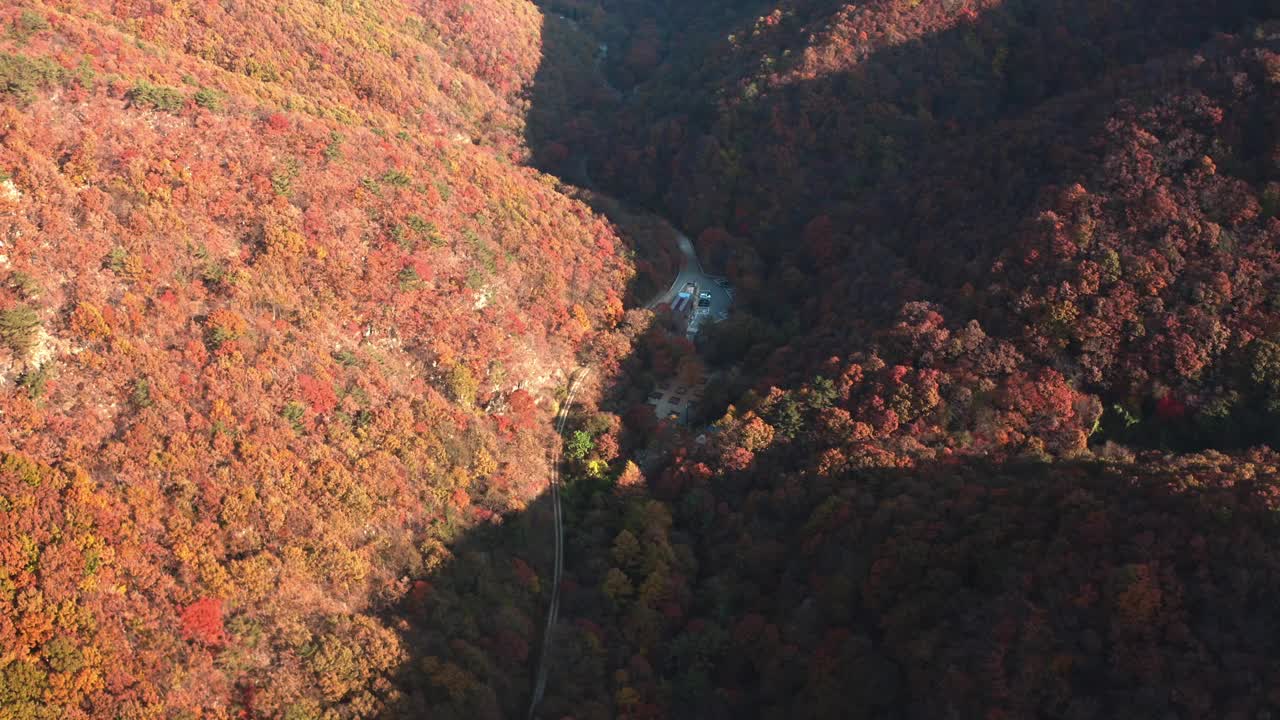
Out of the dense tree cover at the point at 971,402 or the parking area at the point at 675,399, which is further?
the parking area at the point at 675,399

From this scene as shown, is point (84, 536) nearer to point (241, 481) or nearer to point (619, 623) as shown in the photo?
point (241, 481)

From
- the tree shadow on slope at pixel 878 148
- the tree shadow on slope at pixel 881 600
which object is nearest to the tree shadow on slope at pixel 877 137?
the tree shadow on slope at pixel 878 148

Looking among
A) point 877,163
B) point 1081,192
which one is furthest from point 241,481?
point 877,163

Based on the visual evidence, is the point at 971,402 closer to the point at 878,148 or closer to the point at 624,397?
the point at 624,397

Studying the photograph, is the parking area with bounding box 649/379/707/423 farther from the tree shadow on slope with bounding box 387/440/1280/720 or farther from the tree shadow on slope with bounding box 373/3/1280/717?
the tree shadow on slope with bounding box 373/3/1280/717

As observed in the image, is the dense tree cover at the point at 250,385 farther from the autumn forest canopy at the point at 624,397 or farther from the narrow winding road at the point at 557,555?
the narrow winding road at the point at 557,555

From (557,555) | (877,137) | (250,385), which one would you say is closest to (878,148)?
(877,137)
